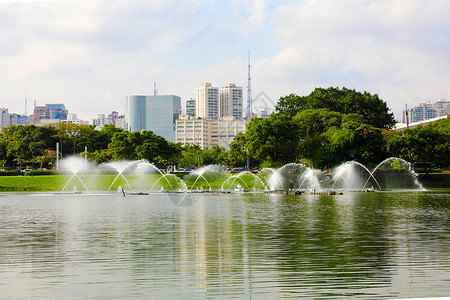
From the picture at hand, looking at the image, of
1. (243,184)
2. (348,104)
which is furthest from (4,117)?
(243,184)

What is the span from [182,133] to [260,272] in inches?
7196

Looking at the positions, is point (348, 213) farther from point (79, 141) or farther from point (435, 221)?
point (79, 141)

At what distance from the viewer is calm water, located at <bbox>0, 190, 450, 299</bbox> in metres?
9.25

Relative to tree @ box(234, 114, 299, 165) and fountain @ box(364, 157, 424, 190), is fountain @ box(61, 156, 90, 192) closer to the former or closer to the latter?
tree @ box(234, 114, 299, 165)

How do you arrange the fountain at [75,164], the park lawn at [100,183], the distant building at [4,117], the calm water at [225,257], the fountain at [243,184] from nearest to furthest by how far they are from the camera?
the calm water at [225,257] → the fountain at [243,184] → the park lawn at [100,183] → the fountain at [75,164] → the distant building at [4,117]

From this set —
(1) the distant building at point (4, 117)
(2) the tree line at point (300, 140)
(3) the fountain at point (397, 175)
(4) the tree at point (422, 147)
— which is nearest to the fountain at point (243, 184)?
(2) the tree line at point (300, 140)

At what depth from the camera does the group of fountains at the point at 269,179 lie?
54219 mm

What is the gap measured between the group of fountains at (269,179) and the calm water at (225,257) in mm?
32180

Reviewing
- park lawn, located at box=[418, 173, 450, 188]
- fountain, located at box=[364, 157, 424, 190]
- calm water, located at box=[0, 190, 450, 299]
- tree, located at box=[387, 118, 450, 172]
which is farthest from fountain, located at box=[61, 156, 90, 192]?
calm water, located at box=[0, 190, 450, 299]

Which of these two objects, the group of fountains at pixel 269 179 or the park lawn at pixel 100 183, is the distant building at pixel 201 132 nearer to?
the group of fountains at pixel 269 179

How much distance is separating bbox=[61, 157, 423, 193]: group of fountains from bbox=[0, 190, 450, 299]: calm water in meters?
32.2

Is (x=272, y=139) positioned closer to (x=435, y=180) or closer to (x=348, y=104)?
(x=435, y=180)

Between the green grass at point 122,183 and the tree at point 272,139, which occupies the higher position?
the tree at point 272,139

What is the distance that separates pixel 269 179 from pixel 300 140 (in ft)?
60.5
